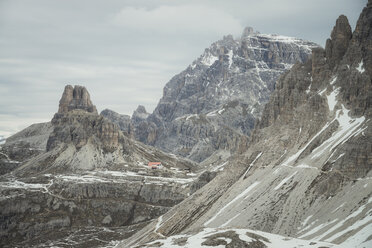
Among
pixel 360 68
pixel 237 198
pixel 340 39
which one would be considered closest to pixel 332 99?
pixel 360 68

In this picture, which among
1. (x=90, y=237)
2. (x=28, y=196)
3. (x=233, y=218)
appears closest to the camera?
(x=233, y=218)

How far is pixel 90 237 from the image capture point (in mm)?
159750

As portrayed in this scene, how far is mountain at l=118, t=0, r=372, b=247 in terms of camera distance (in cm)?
7762

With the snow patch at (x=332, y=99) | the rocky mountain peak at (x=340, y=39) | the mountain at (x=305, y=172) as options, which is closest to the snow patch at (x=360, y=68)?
the mountain at (x=305, y=172)

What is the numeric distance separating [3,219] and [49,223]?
22362 millimetres

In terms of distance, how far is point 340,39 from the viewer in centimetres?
13525

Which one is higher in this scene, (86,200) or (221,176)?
(221,176)

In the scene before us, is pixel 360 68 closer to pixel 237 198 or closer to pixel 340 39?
pixel 340 39

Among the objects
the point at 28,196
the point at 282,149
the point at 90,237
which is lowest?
the point at 90,237

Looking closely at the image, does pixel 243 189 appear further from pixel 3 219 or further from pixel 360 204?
pixel 3 219

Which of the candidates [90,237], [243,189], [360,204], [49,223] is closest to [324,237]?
[360,204]

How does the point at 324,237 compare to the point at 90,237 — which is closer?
the point at 324,237

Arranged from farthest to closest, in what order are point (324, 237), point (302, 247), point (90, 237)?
point (90, 237) → point (324, 237) → point (302, 247)

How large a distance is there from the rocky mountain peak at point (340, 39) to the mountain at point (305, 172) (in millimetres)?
333
